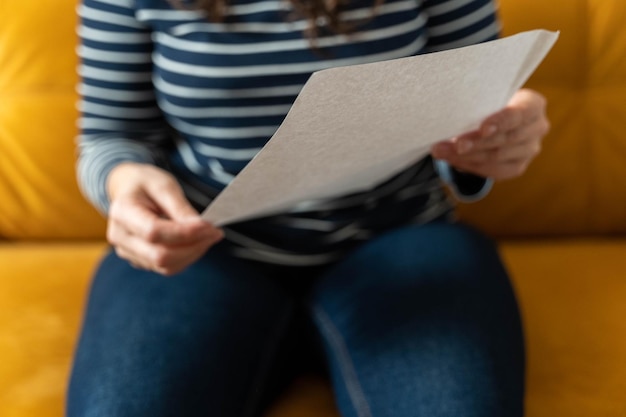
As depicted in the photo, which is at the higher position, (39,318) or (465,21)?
(465,21)

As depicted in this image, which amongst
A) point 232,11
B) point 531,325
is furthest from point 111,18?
point 531,325

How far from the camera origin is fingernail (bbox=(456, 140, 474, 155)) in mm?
628

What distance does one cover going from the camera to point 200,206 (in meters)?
0.73

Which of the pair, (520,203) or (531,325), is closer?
(531,325)

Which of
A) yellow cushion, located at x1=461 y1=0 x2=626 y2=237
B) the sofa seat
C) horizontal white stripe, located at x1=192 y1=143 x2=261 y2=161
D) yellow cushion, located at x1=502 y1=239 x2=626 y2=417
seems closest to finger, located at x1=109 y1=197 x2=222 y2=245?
horizontal white stripe, located at x1=192 y1=143 x2=261 y2=161

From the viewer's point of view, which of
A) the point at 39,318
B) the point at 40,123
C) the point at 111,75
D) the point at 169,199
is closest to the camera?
the point at 169,199

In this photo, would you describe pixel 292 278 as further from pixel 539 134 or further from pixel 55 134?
pixel 55 134

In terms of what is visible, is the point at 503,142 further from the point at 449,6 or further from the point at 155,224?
the point at 155,224

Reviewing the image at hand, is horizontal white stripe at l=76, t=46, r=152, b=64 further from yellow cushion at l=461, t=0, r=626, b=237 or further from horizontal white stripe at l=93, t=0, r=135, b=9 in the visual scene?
yellow cushion at l=461, t=0, r=626, b=237

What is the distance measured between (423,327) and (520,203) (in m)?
0.42

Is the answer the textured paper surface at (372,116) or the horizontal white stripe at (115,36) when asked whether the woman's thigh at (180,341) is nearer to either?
the textured paper surface at (372,116)

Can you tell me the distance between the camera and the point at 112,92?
73cm

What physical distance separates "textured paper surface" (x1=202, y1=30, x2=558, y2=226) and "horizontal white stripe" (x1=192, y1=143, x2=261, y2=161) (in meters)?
0.09

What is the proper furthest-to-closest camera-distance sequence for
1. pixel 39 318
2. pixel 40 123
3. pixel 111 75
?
pixel 40 123 < pixel 39 318 < pixel 111 75
